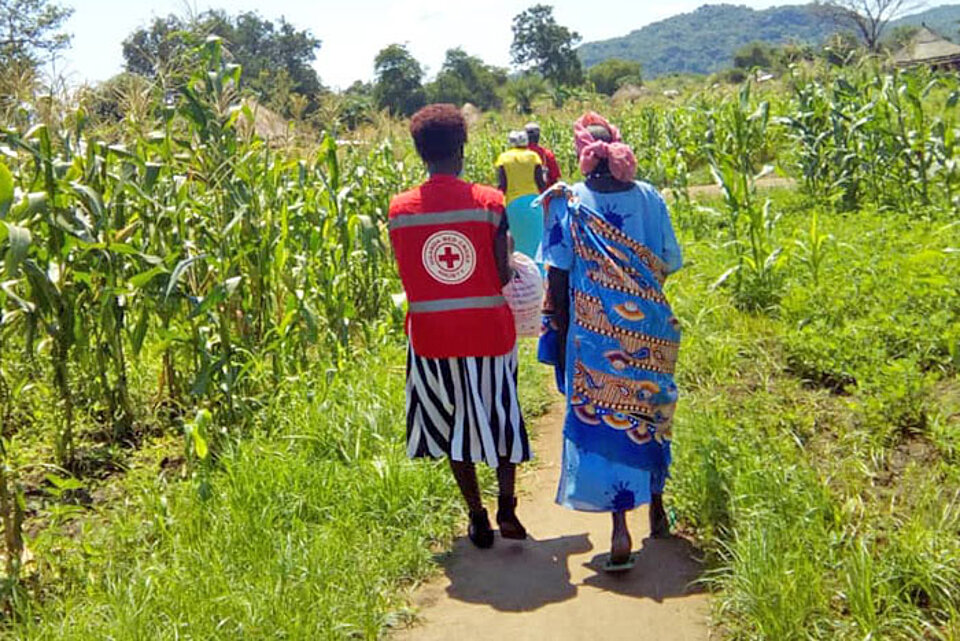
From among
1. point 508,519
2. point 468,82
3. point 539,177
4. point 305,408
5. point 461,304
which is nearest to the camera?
point 461,304

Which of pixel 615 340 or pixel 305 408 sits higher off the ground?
pixel 615 340

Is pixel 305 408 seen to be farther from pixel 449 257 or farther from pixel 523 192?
pixel 523 192

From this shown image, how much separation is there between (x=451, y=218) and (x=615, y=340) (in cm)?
76

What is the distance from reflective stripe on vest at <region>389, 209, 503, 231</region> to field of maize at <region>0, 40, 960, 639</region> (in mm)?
1169

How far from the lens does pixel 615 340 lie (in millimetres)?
3467

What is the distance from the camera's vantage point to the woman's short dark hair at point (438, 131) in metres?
3.47

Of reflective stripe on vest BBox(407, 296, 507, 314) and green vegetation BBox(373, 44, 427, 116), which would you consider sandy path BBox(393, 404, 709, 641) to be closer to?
reflective stripe on vest BBox(407, 296, 507, 314)

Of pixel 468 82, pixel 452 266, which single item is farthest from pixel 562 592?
pixel 468 82

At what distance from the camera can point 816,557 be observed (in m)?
3.03

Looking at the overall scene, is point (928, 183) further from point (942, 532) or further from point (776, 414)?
point (942, 532)

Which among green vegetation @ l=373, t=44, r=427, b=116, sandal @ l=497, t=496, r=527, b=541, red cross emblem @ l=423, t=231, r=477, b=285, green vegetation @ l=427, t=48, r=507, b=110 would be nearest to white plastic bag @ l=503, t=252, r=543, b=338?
red cross emblem @ l=423, t=231, r=477, b=285

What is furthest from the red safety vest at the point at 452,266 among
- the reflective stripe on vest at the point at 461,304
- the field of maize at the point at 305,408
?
the field of maize at the point at 305,408

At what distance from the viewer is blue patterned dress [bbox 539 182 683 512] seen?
3436 millimetres

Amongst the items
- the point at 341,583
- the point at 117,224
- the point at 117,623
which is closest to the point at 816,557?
the point at 341,583
